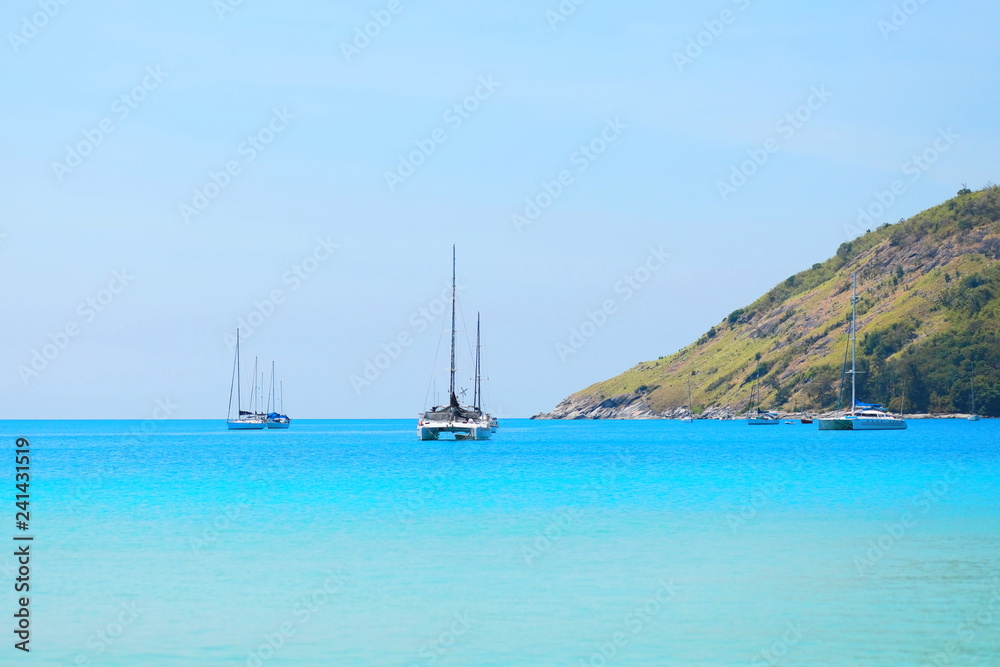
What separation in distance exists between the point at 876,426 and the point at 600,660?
143058 mm

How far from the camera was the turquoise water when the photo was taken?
2019 cm

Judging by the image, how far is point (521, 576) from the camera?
27344 millimetres

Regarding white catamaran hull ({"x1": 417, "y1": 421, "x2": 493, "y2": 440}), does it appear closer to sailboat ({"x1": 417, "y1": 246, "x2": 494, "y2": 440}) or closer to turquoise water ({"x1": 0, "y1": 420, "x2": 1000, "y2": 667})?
sailboat ({"x1": 417, "y1": 246, "x2": 494, "y2": 440})

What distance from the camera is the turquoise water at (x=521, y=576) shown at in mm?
20188

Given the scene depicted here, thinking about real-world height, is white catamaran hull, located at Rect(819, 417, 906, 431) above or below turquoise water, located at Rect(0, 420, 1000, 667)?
above

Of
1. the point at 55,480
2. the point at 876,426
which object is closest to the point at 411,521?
the point at 55,480

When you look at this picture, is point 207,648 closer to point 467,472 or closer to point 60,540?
point 60,540

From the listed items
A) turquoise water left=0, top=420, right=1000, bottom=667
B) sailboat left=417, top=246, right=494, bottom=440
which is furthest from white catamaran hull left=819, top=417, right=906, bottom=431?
turquoise water left=0, top=420, right=1000, bottom=667

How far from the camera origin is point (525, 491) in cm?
5353

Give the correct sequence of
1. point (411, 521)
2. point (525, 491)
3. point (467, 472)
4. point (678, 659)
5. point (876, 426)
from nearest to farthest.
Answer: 1. point (678, 659)
2. point (411, 521)
3. point (525, 491)
4. point (467, 472)
5. point (876, 426)

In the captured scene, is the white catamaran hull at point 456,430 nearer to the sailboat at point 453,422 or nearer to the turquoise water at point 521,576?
the sailboat at point 453,422

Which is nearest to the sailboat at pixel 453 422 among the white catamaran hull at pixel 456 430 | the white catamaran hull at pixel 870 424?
the white catamaran hull at pixel 456 430

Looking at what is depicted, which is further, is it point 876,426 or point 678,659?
point 876,426

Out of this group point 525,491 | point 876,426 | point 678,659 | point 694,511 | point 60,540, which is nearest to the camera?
point 678,659
